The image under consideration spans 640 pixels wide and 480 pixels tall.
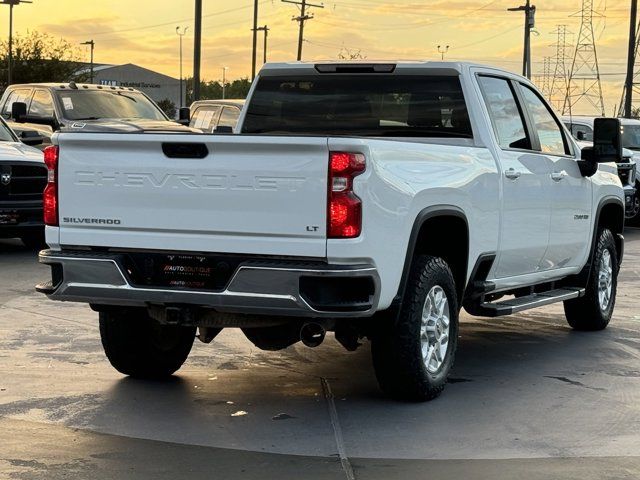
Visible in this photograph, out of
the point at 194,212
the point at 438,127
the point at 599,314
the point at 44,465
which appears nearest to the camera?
the point at 44,465

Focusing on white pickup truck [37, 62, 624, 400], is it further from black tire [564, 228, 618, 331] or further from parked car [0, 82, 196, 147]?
parked car [0, 82, 196, 147]

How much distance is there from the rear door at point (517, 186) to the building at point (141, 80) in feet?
405

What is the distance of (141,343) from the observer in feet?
24.4

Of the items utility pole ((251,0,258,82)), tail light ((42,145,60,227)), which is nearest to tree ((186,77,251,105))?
utility pole ((251,0,258,82))

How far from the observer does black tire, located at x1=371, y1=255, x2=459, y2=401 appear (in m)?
6.69

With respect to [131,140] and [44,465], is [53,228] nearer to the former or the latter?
[131,140]

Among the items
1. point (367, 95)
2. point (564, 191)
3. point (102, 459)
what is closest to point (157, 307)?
point (102, 459)

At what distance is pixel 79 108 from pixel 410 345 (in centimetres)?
1305

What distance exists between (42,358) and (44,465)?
266cm

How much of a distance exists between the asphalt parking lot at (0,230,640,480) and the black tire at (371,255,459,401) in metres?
0.13

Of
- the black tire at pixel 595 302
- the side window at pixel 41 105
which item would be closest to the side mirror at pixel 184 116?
the side window at pixel 41 105

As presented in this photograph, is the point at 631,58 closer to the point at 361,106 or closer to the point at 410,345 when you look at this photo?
the point at 361,106

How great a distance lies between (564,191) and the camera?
28.9ft

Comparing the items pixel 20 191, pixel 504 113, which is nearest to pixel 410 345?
pixel 504 113
